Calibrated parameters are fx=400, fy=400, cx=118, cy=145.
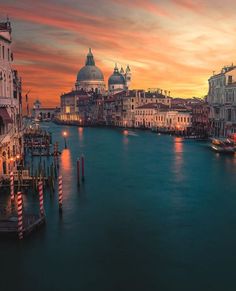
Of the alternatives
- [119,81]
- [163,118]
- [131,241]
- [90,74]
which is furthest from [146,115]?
[90,74]

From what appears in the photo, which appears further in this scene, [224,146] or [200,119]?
[200,119]

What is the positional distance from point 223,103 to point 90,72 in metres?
136

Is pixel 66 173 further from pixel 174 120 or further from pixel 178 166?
pixel 174 120

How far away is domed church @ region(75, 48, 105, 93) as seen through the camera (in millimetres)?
183375

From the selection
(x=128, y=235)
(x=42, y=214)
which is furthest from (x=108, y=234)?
→ (x=42, y=214)

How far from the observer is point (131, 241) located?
15656 millimetres

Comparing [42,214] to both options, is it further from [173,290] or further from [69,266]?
[173,290]

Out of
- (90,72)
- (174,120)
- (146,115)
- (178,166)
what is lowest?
(178,166)

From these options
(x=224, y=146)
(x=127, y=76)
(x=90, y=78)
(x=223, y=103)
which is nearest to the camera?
(x=224, y=146)

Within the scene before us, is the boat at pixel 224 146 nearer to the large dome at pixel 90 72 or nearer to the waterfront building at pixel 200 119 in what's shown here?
the waterfront building at pixel 200 119

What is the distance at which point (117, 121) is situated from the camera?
390 ft

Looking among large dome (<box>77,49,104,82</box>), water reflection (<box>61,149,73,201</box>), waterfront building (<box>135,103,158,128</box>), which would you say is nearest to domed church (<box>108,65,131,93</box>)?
large dome (<box>77,49,104,82</box>)

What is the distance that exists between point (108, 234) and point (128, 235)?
0.83 m

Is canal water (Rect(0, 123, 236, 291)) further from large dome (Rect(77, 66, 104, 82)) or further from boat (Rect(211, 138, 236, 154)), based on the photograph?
large dome (Rect(77, 66, 104, 82))
